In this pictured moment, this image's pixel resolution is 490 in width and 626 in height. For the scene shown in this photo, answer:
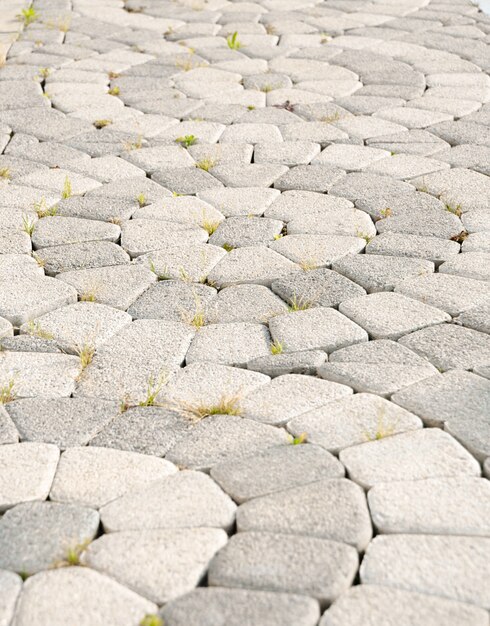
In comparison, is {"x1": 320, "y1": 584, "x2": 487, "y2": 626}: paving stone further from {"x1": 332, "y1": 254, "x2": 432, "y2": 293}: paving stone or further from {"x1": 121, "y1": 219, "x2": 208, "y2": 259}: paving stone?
{"x1": 121, "y1": 219, "x2": 208, "y2": 259}: paving stone

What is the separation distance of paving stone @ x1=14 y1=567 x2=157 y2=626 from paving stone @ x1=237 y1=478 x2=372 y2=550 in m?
0.30

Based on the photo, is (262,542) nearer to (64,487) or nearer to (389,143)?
(64,487)

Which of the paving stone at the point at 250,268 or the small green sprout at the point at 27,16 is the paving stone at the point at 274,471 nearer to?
the paving stone at the point at 250,268

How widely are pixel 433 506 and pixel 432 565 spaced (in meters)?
0.18

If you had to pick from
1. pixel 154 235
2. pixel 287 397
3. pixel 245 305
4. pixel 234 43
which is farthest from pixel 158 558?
pixel 234 43

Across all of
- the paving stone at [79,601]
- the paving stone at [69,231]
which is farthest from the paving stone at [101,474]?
the paving stone at [69,231]

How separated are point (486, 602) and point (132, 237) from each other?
199 cm

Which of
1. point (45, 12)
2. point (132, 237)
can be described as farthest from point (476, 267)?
point (45, 12)

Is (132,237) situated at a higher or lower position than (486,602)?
lower

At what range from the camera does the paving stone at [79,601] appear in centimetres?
167

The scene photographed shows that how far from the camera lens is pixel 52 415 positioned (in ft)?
7.66

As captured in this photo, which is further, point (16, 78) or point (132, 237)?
point (16, 78)

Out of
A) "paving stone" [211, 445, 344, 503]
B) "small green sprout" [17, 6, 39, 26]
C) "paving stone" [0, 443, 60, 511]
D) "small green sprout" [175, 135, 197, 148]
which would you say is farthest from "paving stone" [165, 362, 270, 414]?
"small green sprout" [17, 6, 39, 26]

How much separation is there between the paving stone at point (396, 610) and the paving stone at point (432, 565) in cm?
3
